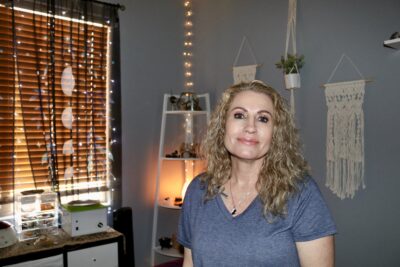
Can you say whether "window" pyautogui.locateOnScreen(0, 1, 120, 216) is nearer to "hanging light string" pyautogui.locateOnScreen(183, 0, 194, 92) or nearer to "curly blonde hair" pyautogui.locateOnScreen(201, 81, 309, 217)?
"hanging light string" pyautogui.locateOnScreen(183, 0, 194, 92)

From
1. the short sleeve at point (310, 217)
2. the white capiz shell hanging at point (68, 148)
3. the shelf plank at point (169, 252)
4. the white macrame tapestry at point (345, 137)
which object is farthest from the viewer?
the shelf plank at point (169, 252)

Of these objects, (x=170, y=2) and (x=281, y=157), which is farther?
(x=170, y=2)

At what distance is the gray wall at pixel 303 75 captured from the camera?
2148 mm

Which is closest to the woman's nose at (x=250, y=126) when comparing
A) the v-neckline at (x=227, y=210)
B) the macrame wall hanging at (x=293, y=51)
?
the v-neckline at (x=227, y=210)

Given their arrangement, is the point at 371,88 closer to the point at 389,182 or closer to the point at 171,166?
the point at 389,182

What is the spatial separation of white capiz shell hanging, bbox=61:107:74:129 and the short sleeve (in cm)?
204

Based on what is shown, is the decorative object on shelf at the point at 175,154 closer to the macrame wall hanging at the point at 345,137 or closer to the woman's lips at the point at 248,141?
the macrame wall hanging at the point at 345,137

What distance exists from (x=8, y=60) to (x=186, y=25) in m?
1.74

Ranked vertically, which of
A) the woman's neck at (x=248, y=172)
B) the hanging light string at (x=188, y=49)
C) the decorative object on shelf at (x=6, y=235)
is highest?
the hanging light string at (x=188, y=49)

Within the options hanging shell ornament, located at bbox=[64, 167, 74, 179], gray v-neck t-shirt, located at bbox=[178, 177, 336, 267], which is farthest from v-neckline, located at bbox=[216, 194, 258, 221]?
hanging shell ornament, located at bbox=[64, 167, 74, 179]

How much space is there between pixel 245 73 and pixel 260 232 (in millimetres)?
2057

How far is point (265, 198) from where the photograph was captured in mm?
1160

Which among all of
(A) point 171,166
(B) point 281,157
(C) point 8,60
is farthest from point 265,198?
(A) point 171,166

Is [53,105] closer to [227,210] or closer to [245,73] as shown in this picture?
[245,73]
